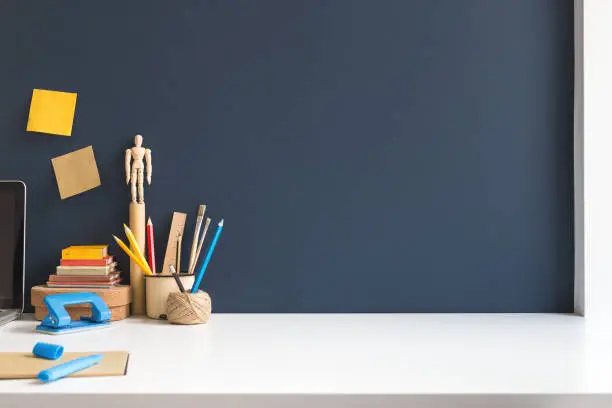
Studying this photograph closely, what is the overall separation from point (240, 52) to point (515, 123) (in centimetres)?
64

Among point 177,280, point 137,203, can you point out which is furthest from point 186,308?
point 137,203

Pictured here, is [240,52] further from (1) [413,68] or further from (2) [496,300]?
(2) [496,300]

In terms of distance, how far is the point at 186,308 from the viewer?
1.24 meters

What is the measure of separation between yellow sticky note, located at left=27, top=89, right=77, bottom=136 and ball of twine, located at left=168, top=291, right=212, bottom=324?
47 cm

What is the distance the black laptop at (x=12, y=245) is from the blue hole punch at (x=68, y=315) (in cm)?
16

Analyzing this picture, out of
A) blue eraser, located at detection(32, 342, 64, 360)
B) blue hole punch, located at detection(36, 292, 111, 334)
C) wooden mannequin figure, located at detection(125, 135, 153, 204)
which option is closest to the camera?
blue eraser, located at detection(32, 342, 64, 360)

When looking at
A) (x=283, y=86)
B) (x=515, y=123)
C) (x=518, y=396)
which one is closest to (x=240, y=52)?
(x=283, y=86)

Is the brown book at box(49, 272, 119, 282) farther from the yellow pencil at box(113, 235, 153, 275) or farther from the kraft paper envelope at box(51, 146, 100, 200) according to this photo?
the kraft paper envelope at box(51, 146, 100, 200)

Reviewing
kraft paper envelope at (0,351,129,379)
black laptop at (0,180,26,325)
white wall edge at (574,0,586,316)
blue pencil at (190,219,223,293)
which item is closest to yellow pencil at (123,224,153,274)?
blue pencil at (190,219,223,293)

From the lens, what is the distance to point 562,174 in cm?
141

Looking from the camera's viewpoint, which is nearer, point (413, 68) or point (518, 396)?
point (518, 396)

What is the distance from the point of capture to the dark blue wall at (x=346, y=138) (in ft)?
4.62

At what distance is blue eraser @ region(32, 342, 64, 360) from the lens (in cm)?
93

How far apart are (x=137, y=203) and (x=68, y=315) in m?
0.30
